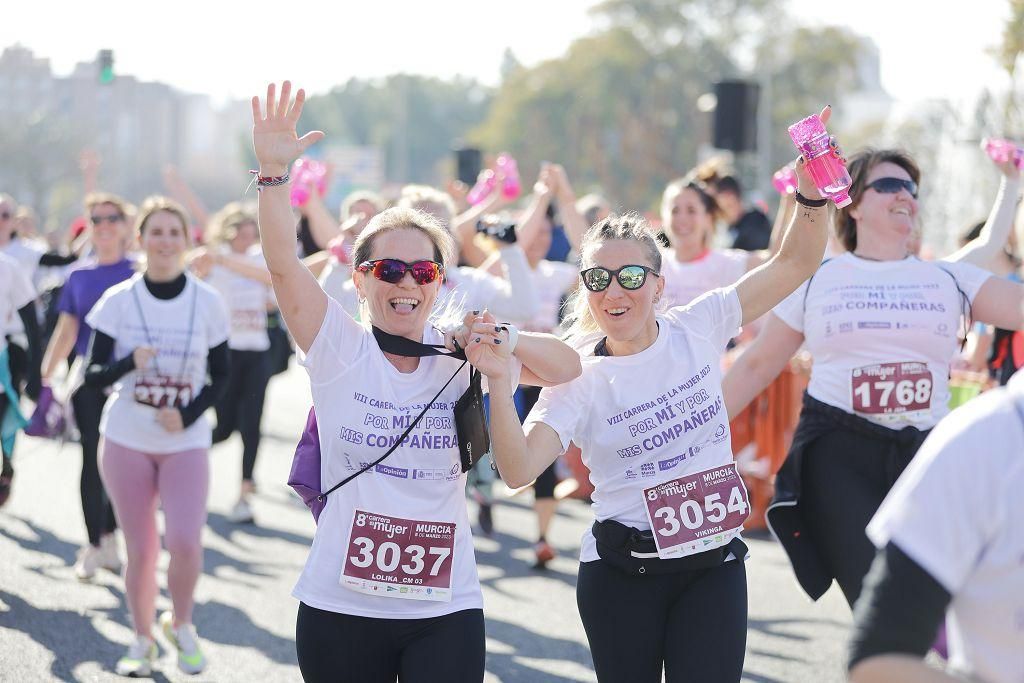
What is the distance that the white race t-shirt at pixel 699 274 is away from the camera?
305 inches

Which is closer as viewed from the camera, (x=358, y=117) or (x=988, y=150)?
(x=988, y=150)

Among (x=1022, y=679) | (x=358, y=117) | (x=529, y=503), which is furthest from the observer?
(x=358, y=117)

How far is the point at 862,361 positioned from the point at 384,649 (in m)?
2.13

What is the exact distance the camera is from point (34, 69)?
22797mm

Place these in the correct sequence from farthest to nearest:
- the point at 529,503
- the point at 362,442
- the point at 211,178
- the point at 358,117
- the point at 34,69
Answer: the point at 358,117
the point at 211,178
the point at 34,69
the point at 529,503
the point at 362,442

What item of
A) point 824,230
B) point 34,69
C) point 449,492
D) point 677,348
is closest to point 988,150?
point 824,230

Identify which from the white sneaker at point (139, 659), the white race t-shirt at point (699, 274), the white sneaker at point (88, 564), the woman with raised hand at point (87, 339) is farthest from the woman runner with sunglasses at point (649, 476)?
the white sneaker at point (88, 564)

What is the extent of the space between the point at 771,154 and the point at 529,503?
4848cm

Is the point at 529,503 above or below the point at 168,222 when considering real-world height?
below

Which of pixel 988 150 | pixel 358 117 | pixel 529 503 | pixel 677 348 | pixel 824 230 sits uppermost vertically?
pixel 358 117

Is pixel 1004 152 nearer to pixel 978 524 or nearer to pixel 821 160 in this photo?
pixel 821 160

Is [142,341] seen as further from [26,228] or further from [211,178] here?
[211,178]

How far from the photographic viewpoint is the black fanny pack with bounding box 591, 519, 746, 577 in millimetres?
4004

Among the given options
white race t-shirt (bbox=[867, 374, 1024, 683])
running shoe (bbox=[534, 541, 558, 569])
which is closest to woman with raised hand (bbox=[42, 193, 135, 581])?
running shoe (bbox=[534, 541, 558, 569])
